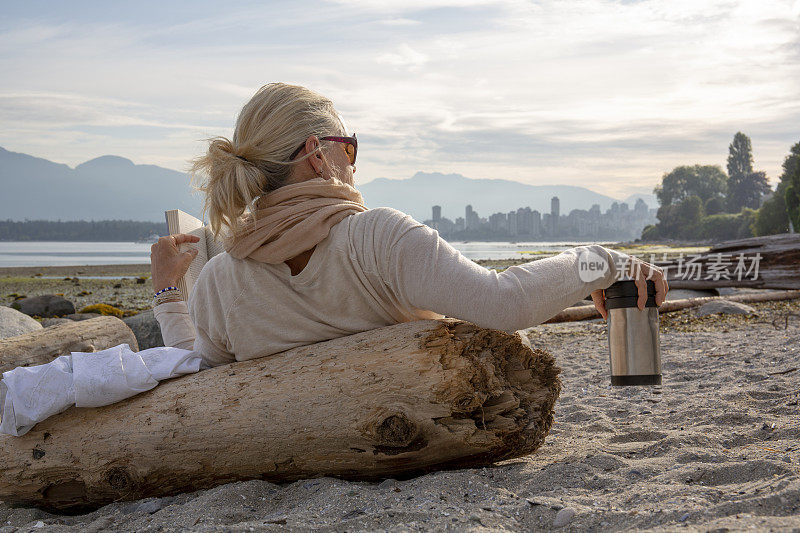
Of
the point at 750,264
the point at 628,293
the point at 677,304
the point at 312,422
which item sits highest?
the point at 628,293

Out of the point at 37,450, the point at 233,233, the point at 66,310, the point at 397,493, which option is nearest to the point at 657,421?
the point at 397,493

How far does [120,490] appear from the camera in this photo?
3.73m

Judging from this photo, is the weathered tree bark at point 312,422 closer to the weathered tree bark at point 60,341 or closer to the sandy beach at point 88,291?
the weathered tree bark at point 60,341

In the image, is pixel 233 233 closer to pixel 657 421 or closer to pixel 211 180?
pixel 211 180

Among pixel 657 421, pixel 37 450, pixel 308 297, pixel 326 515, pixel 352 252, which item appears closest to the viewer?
pixel 326 515

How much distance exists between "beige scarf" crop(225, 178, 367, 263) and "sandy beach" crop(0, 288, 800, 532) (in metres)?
1.24

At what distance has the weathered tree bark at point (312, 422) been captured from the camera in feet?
10.9

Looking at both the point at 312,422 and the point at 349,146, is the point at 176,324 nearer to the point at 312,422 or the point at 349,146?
the point at 312,422

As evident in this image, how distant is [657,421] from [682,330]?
5.64m

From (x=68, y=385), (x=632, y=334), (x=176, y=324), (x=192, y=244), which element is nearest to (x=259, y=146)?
(x=192, y=244)

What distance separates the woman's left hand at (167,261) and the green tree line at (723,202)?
5271 centimetres

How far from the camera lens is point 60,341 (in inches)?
256

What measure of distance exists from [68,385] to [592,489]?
115 inches

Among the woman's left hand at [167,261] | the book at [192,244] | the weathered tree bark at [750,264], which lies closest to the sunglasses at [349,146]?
the book at [192,244]
